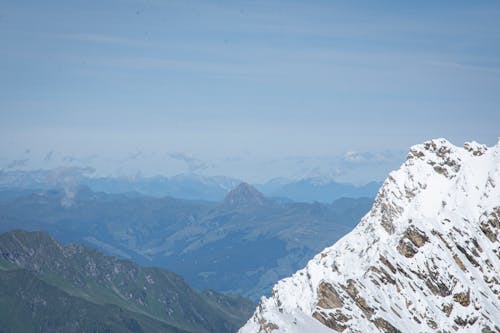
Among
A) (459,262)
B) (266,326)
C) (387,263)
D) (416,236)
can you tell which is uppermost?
(416,236)

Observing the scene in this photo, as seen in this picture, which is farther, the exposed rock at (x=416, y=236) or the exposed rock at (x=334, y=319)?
→ the exposed rock at (x=416, y=236)

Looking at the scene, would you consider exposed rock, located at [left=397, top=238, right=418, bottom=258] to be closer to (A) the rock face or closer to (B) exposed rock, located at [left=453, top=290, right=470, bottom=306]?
(A) the rock face

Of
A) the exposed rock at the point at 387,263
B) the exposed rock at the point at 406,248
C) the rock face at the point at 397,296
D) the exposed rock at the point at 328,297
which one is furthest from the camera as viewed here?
the exposed rock at the point at 406,248

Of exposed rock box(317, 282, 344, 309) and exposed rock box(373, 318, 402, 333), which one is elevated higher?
exposed rock box(317, 282, 344, 309)

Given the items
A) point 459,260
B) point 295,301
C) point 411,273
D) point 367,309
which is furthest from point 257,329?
point 459,260

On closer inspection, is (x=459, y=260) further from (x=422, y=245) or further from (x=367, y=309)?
(x=367, y=309)

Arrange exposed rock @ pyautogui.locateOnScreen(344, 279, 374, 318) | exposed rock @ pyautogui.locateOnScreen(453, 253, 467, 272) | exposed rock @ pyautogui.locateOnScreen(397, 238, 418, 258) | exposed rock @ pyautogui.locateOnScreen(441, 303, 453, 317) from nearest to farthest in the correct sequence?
exposed rock @ pyautogui.locateOnScreen(344, 279, 374, 318), exposed rock @ pyautogui.locateOnScreen(441, 303, 453, 317), exposed rock @ pyautogui.locateOnScreen(397, 238, 418, 258), exposed rock @ pyautogui.locateOnScreen(453, 253, 467, 272)

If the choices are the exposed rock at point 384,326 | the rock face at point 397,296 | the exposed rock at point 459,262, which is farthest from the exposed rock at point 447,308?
the exposed rock at point 384,326

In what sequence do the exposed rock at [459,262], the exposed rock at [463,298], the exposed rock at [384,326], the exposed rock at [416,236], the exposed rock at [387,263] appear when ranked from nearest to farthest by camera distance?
the exposed rock at [384,326] < the exposed rock at [463,298] < the exposed rock at [387,263] < the exposed rock at [416,236] < the exposed rock at [459,262]

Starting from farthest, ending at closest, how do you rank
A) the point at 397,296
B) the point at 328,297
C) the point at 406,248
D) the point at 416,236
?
the point at 416,236 < the point at 406,248 < the point at 397,296 < the point at 328,297

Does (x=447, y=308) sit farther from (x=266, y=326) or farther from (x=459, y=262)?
(x=266, y=326)

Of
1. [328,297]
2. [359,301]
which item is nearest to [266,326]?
[328,297]

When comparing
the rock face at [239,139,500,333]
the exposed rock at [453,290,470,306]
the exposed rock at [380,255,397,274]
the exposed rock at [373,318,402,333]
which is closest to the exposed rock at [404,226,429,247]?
the rock face at [239,139,500,333]

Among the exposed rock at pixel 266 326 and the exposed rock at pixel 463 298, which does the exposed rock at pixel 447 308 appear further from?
the exposed rock at pixel 266 326
